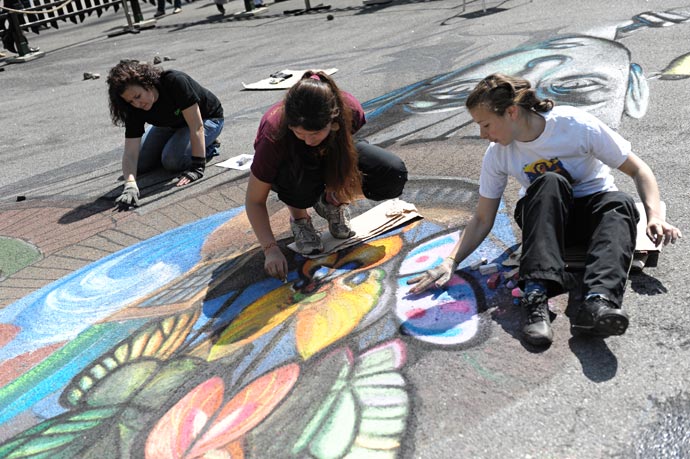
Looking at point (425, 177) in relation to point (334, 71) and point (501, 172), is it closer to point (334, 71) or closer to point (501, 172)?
point (501, 172)

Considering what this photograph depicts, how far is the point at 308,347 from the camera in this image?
8.73ft

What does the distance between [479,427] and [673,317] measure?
882 millimetres

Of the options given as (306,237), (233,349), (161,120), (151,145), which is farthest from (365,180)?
(151,145)

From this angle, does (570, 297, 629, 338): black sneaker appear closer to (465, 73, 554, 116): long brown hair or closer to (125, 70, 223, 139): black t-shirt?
(465, 73, 554, 116): long brown hair

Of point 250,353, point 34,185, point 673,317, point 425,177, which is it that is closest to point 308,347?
point 250,353

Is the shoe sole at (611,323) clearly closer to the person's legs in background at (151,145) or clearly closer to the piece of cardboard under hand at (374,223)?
the piece of cardboard under hand at (374,223)

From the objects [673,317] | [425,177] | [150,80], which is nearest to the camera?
[673,317]

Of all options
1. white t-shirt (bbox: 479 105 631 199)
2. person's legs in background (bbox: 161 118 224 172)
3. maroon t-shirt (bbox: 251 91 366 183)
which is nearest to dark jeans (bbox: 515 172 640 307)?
white t-shirt (bbox: 479 105 631 199)

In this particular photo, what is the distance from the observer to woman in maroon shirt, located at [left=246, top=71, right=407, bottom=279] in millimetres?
2822

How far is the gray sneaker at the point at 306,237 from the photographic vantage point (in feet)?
11.4

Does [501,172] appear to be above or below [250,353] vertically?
above

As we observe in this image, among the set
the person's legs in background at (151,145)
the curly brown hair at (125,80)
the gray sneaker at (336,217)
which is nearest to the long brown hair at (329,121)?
the gray sneaker at (336,217)

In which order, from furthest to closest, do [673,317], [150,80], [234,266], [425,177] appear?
[150,80] → [425,177] → [234,266] → [673,317]

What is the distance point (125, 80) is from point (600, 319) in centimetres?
346
